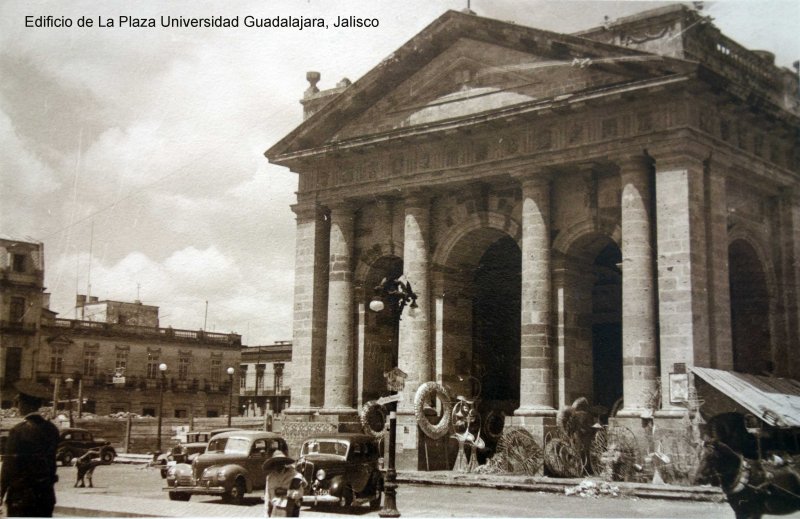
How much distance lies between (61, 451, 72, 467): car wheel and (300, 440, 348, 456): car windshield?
54.5ft

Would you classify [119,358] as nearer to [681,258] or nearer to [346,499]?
[346,499]

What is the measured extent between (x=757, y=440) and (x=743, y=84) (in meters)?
10.8

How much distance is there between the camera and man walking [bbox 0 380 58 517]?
12.5 metres

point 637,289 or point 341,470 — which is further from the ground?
point 637,289

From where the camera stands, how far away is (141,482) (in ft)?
85.7

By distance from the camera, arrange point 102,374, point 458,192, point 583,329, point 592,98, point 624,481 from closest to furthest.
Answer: point 624,481 → point 592,98 → point 583,329 → point 458,192 → point 102,374

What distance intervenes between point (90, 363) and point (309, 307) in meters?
14.1

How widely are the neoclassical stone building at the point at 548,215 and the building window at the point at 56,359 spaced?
10.6m

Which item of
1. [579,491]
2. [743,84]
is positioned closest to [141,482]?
[579,491]

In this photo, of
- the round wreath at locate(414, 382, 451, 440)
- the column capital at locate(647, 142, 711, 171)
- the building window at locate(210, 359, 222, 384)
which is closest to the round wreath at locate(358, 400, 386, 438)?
the round wreath at locate(414, 382, 451, 440)

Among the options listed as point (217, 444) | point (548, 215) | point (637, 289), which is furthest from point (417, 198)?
point (217, 444)

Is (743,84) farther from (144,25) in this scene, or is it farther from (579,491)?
(144,25)

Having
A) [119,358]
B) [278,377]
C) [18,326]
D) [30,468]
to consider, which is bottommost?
[30,468]

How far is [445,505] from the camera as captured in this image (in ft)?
64.7
